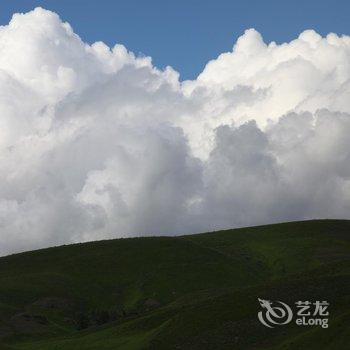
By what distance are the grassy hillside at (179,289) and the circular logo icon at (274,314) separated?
1.08m

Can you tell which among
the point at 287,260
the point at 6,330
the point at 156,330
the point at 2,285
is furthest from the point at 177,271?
the point at 156,330

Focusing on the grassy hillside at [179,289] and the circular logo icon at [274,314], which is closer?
the circular logo icon at [274,314]

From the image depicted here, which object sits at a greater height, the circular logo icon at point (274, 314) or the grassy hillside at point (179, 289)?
the grassy hillside at point (179, 289)

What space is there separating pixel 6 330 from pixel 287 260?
6784 centimetres

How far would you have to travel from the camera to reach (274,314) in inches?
→ 2869

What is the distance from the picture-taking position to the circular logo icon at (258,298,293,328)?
71.0 metres

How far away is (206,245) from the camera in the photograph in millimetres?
172750

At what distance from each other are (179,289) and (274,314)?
2614 inches

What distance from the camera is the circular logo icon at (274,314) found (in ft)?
233

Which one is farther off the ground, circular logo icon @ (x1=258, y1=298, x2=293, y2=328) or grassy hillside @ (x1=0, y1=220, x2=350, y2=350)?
grassy hillside @ (x1=0, y1=220, x2=350, y2=350)

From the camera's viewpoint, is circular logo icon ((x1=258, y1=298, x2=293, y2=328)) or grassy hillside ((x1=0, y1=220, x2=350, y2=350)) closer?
circular logo icon ((x1=258, y1=298, x2=293, y2=328))

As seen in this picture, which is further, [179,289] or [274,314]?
[179,289]

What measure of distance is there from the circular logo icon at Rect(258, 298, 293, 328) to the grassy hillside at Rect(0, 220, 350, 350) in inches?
42.7

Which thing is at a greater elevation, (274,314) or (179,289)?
(179,289)
